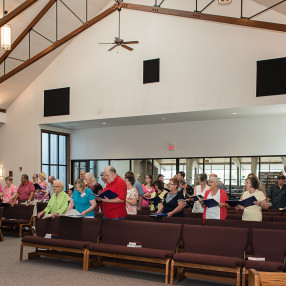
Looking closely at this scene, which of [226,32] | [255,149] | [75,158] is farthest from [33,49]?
[255,149]

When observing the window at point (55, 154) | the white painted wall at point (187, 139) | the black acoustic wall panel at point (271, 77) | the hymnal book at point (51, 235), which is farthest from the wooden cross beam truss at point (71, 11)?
the hymnal book at point (51, 235)

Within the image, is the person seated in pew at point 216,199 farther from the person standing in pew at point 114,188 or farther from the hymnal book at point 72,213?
the hymnal book at point 72,213

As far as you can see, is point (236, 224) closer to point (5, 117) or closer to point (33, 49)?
point (33, 49)

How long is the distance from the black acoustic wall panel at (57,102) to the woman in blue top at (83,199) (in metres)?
7.90

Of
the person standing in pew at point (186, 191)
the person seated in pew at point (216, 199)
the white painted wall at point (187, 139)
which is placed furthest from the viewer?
the white painted wall at point (187, 139)

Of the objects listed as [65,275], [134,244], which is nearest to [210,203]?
[134,244]

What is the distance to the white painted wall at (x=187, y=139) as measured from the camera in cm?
1282

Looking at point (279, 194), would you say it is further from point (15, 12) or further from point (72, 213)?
point (15, 12)

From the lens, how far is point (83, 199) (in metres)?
6.82

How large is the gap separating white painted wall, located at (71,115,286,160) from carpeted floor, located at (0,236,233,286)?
316 inches

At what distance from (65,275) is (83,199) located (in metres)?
1.38

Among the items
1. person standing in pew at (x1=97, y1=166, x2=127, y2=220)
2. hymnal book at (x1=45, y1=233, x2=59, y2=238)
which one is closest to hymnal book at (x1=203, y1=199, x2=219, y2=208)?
person standing in pew at (x1=97, y1=166, x2=127, y2=220)

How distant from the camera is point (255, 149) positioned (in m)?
13.0

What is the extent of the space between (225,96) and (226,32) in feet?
6.58
